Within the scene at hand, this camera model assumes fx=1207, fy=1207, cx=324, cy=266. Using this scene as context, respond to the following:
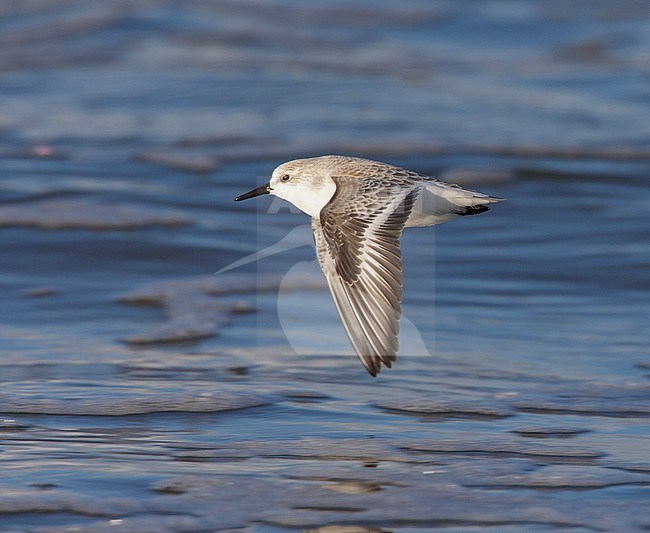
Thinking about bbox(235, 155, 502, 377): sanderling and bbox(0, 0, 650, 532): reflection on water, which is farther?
bbox(235, 155, 502, 377): sanderling

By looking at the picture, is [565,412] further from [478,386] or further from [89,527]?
[89,527]

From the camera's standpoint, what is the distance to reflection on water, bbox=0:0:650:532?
3.64 meters

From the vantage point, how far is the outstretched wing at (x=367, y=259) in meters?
4.05

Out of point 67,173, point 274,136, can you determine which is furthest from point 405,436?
point 274,136

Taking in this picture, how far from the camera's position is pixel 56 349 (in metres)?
5.13

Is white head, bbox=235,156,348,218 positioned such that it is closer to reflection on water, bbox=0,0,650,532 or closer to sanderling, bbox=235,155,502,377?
sanderling, bbox=235,155,502,377

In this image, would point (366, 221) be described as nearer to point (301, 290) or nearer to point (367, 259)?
point (367, 259)

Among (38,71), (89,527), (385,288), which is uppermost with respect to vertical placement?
(38,71)

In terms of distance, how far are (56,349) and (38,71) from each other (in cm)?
635

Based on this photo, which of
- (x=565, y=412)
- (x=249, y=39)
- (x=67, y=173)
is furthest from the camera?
(x=249, y=39)

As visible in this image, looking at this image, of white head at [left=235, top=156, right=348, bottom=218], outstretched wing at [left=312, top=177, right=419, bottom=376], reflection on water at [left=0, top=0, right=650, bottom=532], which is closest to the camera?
reflection on water at [left=0, top=0, right=650, bottom=532]

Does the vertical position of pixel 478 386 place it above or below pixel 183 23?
below

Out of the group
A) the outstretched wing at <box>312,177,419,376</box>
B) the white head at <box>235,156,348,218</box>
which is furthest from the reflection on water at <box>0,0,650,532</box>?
the white head at <box>235,156,348,218</box>

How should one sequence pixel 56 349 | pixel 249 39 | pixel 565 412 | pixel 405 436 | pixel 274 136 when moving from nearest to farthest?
1. pixel 405 436
2. pixel 565 412
3. pixel 56 349
4. pixel 274 136
5. pixel 249 39
